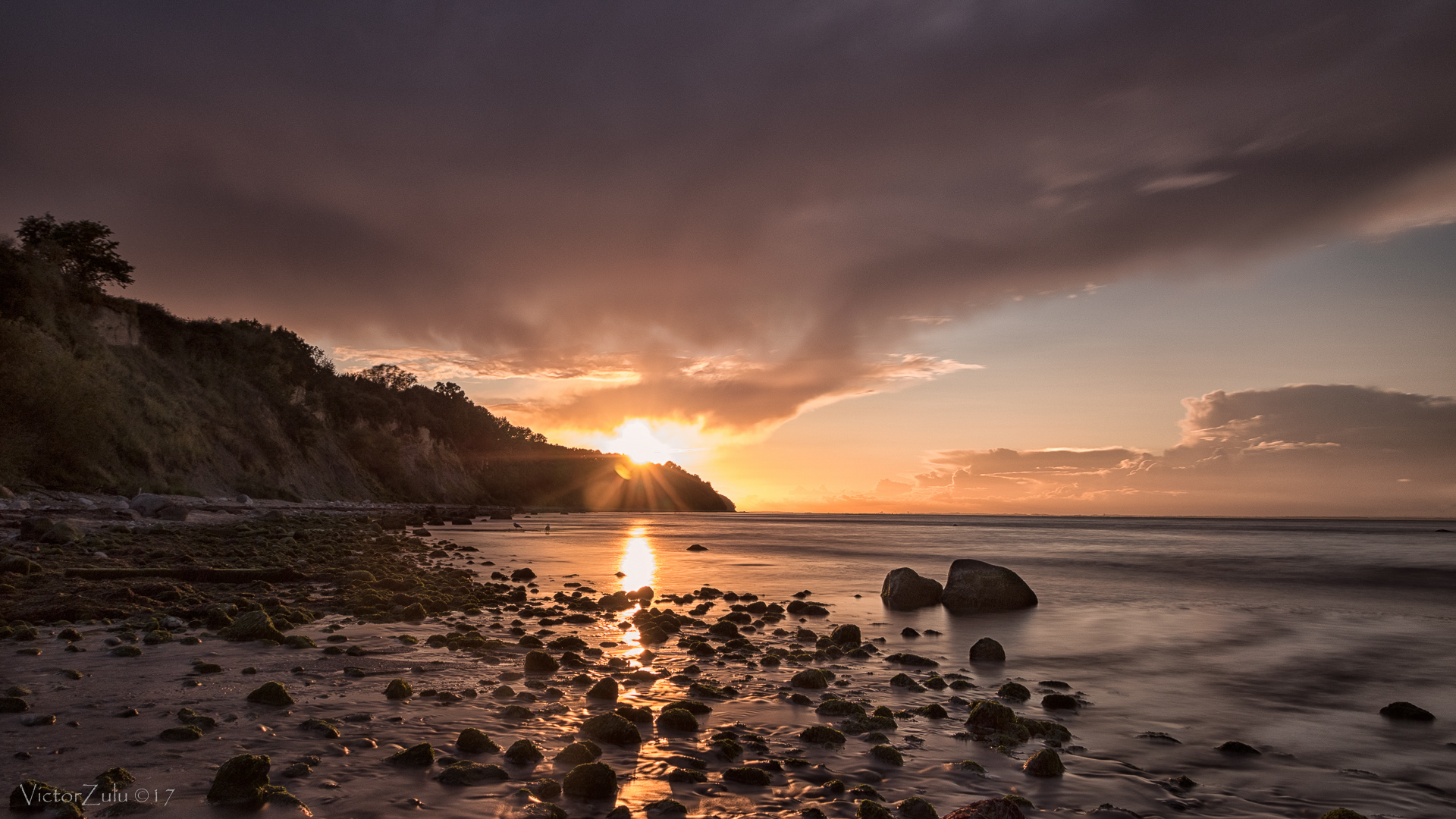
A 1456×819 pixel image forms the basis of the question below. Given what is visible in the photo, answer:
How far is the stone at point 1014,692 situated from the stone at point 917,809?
3.35m

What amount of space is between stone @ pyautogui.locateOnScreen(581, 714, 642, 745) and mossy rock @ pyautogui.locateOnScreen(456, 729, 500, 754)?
0.70m

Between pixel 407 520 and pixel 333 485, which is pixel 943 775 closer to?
pixel 407 520

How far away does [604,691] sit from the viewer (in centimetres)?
620

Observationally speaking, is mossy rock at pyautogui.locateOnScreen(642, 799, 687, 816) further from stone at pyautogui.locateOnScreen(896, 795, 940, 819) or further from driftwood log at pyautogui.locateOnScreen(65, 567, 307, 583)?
driftwood log at pyautogui.locateOnScreen(65, 567, 307, 583)

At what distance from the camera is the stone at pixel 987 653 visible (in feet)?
28.5

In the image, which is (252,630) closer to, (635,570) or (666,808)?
(666,808)

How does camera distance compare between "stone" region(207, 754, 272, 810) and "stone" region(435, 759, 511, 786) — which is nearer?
"stone" region(207, 754, 272, 810)

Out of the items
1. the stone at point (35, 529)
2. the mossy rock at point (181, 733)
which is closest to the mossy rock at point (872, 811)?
the mossy rock at point (181, 733)

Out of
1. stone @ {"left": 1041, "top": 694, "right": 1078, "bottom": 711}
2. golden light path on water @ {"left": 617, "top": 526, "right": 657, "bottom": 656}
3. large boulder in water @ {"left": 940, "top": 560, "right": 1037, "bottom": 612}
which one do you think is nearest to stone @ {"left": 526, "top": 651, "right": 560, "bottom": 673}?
golden light path on water @ {"left": 617, "top": 526, "right": 657, "bottom": 656}

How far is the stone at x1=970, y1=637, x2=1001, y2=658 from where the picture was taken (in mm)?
8680

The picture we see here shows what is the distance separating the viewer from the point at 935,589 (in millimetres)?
14172

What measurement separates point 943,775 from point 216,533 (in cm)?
2328

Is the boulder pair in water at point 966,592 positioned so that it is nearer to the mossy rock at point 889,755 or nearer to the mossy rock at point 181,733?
the mossy rock at point 889,755

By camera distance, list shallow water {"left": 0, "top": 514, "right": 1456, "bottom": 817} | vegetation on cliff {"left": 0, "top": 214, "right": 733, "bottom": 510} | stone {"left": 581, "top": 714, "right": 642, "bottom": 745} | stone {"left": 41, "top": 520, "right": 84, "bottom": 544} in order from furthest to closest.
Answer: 1. vegetation on cliff {"left": 0, "top": 214, "right": 733, "bottom": 510}
2. stone {"left": 41, "top": 520, "right": 84, "bottom": 544}
3. stone {"left": 581, "top": 714, "right": 642, "bottom": 745}
4. shallow water {"left": 0, "top": 514, "right": 1456, "bottom": 817}
